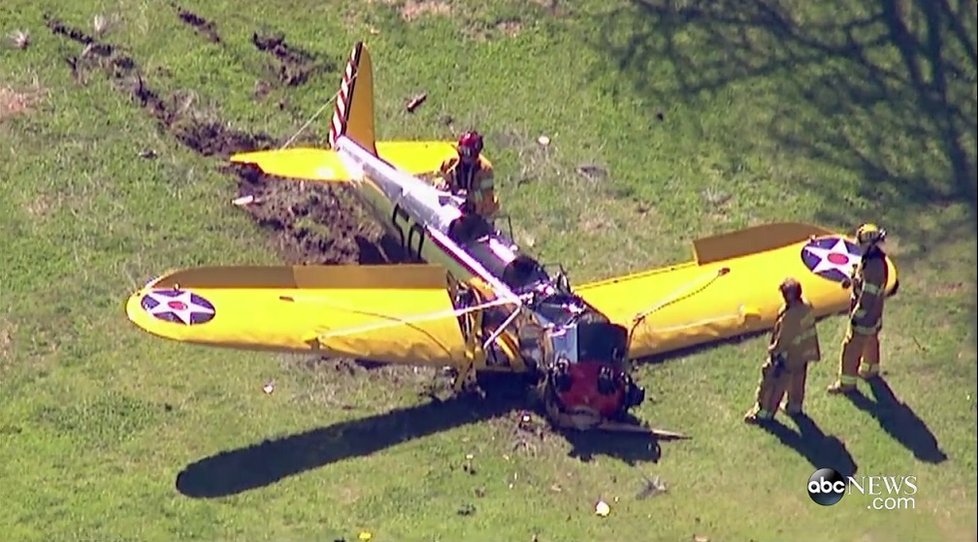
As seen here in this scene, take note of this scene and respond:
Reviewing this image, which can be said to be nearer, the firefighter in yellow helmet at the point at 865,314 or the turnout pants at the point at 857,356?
the firefighter in yellow helmet at the point at 865,314

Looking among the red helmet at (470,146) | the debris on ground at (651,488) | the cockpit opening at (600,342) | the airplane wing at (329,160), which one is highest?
the red helmet at (470,146)

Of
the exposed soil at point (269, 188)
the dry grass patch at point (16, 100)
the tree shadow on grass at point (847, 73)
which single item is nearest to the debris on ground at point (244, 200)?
the exposed soil at point (269, 188)

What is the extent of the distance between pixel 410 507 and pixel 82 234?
5844 millimetres

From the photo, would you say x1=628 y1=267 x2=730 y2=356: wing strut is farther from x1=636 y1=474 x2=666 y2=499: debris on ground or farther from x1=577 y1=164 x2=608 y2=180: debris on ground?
x1=577 y1=164 x2=608 y2=180: debris on ground

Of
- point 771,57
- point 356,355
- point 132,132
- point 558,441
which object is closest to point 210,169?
point 132,132

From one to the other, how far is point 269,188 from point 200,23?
3855 millimetres

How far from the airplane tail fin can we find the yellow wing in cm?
279

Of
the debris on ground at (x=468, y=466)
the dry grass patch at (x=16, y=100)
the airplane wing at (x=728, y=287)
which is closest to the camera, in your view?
the debris on ground at (x=468, y=466)

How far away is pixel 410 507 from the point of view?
16.2 metres

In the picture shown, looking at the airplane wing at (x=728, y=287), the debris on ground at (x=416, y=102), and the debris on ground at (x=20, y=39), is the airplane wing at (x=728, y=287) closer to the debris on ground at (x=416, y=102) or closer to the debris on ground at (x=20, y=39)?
the debris on ground at (x=416, y=102)

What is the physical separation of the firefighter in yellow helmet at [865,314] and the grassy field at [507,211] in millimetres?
239

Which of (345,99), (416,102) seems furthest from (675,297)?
(416,102)

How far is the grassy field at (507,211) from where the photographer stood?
645 inches

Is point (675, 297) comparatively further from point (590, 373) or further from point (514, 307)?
point (590, 373)
